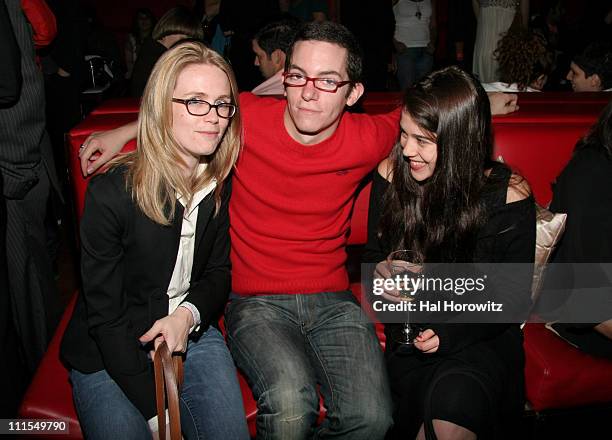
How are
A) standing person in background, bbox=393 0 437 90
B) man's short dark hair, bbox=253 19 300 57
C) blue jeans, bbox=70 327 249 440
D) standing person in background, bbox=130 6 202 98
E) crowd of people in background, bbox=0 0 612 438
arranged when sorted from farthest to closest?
standing person in background, bbox=393 0 437 90 → standing person in background, bbox=130 6 202 98 → man's short dark hair, bbox=253 19 300 57 → crowd of people in background, bbox=0 0 612 438 → blue jeans, bbox=70 327 249 440

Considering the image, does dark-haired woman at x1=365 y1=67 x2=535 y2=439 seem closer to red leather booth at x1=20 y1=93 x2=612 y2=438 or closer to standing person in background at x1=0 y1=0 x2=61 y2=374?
red leather booth at x1=20 y1=93 x2=612 y2=438

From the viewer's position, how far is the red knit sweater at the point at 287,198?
2.07 meters

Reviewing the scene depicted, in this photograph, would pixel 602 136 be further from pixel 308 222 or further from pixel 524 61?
pixel 524 61

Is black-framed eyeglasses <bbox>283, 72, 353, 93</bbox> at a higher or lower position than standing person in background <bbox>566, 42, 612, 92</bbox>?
higher

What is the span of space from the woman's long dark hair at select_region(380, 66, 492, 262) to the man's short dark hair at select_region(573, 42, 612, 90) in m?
2.20

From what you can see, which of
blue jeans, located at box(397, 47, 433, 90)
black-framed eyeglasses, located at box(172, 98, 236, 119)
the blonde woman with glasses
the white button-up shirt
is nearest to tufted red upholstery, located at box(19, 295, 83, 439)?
the blonde woman with glasses

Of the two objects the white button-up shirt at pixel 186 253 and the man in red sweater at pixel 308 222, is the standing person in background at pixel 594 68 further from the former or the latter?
the white button-up shirt at pixel 186 253

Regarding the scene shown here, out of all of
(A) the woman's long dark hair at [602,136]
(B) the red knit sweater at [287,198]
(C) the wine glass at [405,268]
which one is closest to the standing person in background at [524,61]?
(A) the woman's long dark hair at [602,136]

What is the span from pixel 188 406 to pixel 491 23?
16.0 ft

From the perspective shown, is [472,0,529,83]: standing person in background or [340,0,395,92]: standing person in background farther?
[472,0,529,83]: standing person in background

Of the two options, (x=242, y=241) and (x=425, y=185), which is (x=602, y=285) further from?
(x=242, y=241)

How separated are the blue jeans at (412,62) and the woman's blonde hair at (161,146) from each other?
4.49 meters

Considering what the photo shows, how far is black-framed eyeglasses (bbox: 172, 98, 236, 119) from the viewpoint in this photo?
5.60 ft

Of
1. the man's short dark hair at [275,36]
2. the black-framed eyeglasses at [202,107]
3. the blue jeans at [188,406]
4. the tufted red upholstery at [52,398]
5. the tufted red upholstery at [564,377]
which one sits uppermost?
the man's short dark hair at [275,36]
